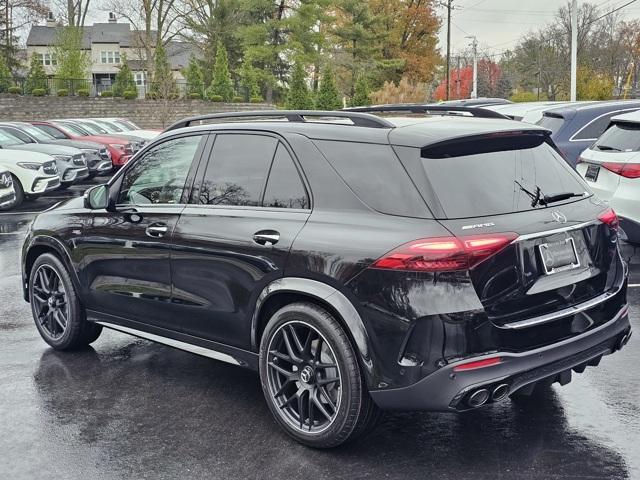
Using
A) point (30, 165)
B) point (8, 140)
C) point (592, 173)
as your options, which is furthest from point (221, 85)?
point (592, 173)

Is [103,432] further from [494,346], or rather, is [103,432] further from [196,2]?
[196,2]

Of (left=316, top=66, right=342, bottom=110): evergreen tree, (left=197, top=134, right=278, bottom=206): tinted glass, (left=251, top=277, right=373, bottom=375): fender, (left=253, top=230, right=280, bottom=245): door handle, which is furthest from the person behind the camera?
(left=316, top=66, right=342, bottom=110): evergreen tree

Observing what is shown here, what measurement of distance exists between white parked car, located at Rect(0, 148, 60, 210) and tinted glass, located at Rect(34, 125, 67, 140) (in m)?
5.06

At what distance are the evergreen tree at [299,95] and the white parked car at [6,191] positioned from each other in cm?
3262

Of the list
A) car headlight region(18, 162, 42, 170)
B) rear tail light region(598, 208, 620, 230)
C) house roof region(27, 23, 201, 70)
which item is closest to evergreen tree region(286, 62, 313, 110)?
car headlight region(18, 162, 42, 170)

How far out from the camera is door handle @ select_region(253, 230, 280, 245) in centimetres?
420

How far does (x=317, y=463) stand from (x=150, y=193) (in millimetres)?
2228

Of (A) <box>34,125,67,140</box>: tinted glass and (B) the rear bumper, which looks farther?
(A) <box>34,125,67,140</box>: tinted glass

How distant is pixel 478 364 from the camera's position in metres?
3.56

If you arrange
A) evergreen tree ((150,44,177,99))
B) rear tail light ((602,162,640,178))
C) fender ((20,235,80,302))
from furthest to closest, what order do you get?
evergreen tree ((150,44,177,99)), rear tail light ((602,162,640,178)), fender ((20,235,80,302))

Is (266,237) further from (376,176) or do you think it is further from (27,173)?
(27,173)

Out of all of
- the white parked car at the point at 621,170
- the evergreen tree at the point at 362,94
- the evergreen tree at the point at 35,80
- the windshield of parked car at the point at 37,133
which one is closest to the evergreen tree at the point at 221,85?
the evergreen tree at the point at 362,94

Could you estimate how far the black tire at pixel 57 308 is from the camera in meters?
5.85

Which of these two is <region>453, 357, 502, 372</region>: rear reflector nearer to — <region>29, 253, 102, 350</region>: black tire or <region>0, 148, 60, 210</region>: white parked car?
<region>29, 253, 102, 350</region>: black tire
